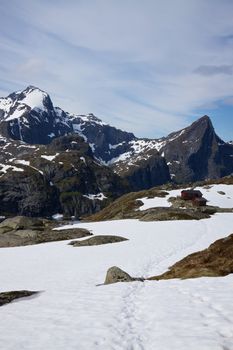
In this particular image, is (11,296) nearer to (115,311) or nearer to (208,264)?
(115,311)

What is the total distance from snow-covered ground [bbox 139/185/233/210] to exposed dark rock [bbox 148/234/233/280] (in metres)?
78.6

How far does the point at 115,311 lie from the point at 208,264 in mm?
13315

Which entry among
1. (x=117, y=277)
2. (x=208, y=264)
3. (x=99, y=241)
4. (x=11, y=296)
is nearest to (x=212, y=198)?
(x=99, y=241)

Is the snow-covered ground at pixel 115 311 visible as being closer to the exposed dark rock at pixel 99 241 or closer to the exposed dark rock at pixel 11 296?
the exposed dark rock at pixel 11 296

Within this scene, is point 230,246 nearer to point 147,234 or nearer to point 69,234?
point 147,234

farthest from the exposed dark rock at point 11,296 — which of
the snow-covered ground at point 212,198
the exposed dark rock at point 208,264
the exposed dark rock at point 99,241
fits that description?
the snow-covered ground at point 212,198

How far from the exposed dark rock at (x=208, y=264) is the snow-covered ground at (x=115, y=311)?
2095mm

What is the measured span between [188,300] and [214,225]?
4922 cm

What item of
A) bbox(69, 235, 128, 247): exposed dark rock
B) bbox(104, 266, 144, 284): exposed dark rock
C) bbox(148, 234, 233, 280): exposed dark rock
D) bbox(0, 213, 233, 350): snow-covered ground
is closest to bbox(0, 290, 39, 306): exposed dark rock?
bbox(0, 213, 233, 350): snow-covered ground

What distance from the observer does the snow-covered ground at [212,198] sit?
374 feet

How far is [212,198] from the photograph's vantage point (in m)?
121

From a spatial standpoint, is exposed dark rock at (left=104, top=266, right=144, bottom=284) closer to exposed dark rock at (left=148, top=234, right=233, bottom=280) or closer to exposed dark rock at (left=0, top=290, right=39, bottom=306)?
exposed dark rock at (left=148, top=234, right=233, bottom=280)

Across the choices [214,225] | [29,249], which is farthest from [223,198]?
[29,249]

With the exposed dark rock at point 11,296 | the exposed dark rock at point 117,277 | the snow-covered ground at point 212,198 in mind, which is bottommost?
the exposed dark rock at point 11,296
